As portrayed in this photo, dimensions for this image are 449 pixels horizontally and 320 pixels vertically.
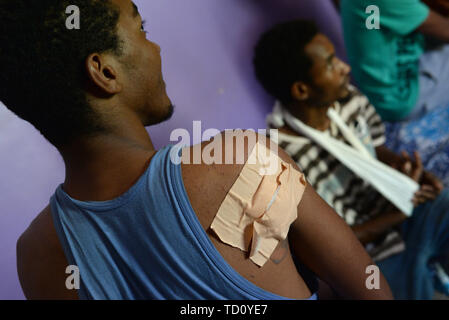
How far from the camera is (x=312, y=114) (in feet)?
4.63

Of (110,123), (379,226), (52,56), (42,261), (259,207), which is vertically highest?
(52,56)

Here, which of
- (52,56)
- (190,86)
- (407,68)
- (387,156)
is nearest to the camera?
(52,56)

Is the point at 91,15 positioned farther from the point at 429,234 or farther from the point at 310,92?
the point at 429,234

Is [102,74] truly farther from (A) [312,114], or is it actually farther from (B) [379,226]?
(B) [379,226]

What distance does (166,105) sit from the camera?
0.80m

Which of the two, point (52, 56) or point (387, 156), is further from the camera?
point (387, 156)

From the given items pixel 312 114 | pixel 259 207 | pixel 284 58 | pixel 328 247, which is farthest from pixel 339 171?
pixel 259 207

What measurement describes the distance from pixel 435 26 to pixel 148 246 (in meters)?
1.39

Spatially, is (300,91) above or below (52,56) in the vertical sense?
below

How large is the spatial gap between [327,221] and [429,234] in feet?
2.45

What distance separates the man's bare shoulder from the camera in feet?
2.66

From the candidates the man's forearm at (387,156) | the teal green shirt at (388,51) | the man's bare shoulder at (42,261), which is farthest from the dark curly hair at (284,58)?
the man's bare shoulder at (42,261)

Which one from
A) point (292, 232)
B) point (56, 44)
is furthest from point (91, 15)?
point (292, 232)

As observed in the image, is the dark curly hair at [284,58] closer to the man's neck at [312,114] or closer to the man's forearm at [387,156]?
the man's neck at [312,114]
